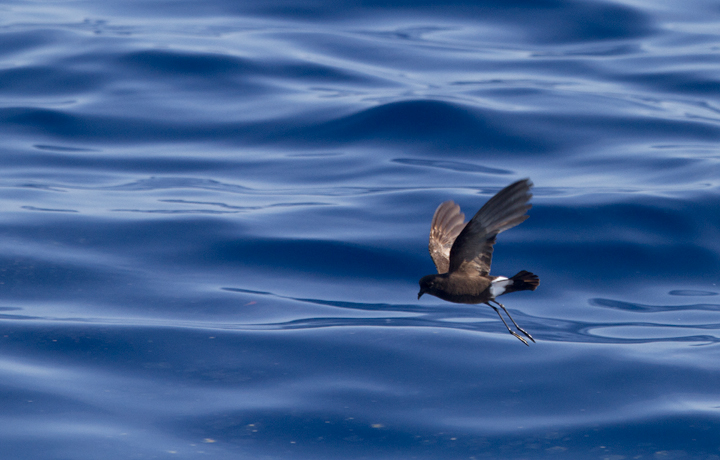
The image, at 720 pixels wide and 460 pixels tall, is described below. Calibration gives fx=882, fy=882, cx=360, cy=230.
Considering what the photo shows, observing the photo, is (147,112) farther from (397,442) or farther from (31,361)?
(397,442)

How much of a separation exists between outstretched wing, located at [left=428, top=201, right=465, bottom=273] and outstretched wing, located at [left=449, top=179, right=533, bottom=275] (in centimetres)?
64

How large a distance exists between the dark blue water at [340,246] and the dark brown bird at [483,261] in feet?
9.49

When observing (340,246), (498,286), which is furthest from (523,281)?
(340,246)

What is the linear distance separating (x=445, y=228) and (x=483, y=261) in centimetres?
87

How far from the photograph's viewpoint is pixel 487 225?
3.87m

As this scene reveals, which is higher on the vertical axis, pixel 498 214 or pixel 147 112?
pixel 147 112

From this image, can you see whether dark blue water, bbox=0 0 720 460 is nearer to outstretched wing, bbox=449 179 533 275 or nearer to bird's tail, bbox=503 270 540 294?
outstretched wing, bbox=449 179 533 275

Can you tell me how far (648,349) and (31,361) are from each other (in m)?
5.63

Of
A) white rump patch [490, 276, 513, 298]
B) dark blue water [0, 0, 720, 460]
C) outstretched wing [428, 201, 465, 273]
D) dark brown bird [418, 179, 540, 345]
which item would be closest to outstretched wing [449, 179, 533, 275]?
dark brown bird [418, 179, 540, 345]

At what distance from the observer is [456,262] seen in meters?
4.09

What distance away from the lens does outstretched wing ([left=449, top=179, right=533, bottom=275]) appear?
12.3 ft

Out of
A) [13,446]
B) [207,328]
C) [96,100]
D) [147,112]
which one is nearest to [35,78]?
[96,100]

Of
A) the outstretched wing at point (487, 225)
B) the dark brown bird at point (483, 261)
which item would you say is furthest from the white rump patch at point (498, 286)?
the outstretched wing at point (487, 225)

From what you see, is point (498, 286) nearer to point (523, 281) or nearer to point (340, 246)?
point (523, 281)
